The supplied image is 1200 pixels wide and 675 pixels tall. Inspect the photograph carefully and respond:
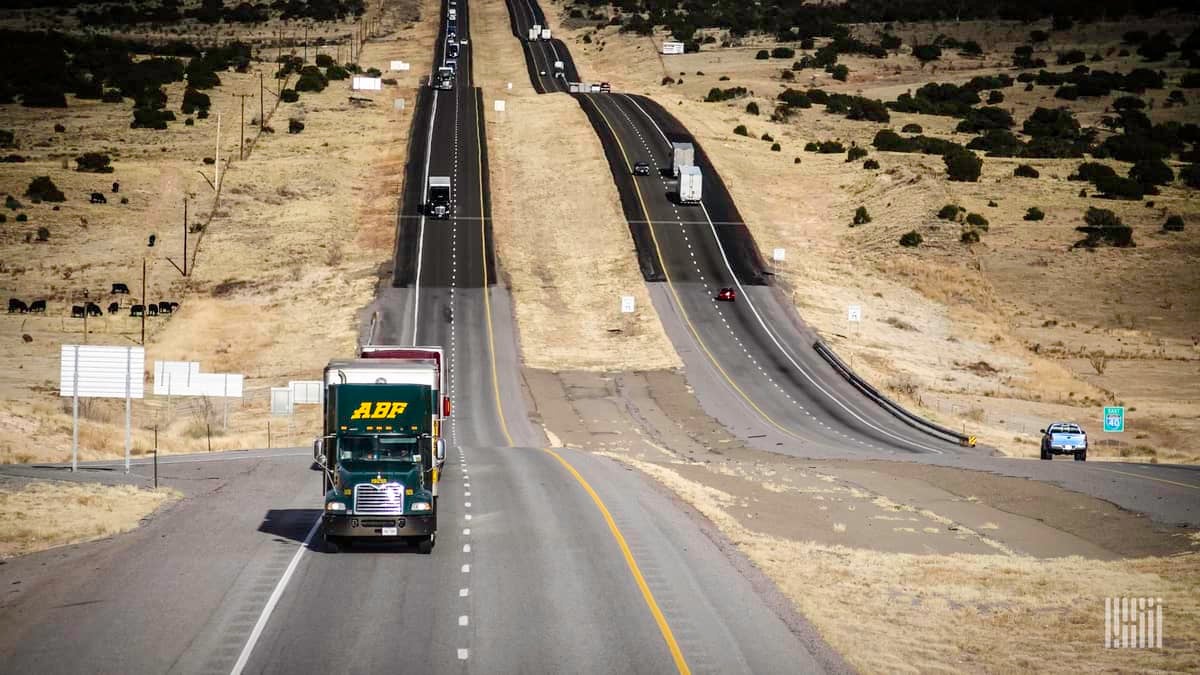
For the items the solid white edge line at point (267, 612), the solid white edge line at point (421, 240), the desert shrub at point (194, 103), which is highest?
the desert shrub at point (194, 103)

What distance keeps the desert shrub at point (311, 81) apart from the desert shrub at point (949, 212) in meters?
76.7

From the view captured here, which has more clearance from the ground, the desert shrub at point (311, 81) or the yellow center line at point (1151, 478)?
the desert shrub at point (311, 81)

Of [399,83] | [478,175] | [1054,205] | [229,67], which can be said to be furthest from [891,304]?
[229,67]

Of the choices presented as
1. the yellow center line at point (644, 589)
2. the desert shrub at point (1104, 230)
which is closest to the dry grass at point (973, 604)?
the yellow center line at point (644, 589)

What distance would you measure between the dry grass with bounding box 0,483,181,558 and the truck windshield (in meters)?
6.90

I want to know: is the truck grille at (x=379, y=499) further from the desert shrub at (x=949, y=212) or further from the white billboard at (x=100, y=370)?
the desert shrub at (x=949, y=212)

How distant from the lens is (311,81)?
155 metres

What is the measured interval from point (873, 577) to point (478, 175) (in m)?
95.9

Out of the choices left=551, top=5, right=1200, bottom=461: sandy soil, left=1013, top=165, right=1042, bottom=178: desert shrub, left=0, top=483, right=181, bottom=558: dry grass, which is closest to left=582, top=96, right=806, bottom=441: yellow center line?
left=551, top=5, right=1200, bottom=461: sandy soil

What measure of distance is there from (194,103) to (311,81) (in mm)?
15209

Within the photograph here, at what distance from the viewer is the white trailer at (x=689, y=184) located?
11312 cm

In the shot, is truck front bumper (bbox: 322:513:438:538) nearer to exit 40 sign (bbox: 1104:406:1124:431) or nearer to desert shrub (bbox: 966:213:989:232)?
exit 40 sign (bbox: 1104:406:1124:431)

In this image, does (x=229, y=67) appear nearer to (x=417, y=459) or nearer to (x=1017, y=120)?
(x=1017, y=120)

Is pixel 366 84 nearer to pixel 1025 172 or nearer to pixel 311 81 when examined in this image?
pixel 311 81
